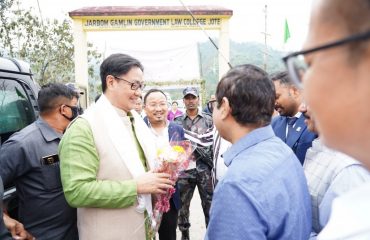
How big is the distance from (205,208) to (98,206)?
289 centimetres

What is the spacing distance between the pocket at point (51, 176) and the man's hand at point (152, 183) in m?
0.76

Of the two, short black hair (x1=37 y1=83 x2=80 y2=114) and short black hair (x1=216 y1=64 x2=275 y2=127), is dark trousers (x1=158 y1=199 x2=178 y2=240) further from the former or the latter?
short black hair (x1=216 y1=64 x2=275 y2=127)

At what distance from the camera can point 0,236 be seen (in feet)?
5.46

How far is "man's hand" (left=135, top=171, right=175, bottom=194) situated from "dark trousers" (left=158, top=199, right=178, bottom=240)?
172 cm

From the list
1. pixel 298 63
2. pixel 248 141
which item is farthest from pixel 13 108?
pixel 298 63

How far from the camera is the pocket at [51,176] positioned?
102 inches

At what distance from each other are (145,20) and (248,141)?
9.06 m

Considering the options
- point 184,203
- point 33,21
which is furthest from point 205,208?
point 33,21

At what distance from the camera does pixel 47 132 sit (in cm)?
277

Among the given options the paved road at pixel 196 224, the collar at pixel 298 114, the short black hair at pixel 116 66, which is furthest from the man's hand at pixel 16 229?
the paved road at pixel 196 224

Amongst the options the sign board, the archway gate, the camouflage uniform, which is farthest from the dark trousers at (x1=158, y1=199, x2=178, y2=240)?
the sign board

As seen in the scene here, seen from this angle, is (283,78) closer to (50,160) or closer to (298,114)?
(298,114)

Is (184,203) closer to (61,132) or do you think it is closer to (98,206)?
(61,132)

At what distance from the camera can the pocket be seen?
2593 millimetres
